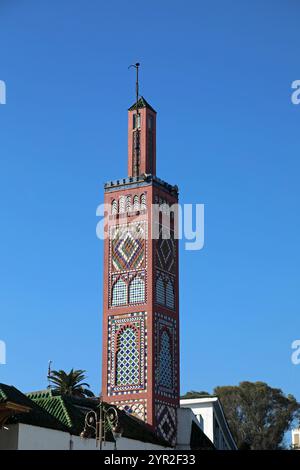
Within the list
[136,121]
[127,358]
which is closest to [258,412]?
[127,358]

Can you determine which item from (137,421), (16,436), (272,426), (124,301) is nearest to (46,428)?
(16,436)

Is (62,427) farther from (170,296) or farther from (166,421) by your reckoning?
(170,296)

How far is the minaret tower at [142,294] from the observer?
152ft

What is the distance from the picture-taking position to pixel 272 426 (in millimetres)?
74125

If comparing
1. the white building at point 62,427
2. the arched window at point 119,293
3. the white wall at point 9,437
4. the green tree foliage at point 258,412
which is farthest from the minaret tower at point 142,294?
the green tree foliage at point 258,412

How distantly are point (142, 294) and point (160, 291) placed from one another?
3.51ft

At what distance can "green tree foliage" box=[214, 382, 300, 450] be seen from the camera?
2869 inches

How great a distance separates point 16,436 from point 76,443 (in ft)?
12.7

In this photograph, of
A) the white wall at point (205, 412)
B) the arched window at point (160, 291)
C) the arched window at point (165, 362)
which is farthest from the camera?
the white wall at point (205, 412)

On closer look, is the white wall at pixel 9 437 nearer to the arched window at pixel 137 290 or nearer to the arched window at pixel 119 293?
the arched window at pixel 137 290

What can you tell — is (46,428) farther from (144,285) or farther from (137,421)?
(144,285)

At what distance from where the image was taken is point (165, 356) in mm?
47562

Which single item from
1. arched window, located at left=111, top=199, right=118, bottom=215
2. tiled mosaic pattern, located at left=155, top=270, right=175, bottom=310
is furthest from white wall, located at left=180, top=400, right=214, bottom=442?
arched window, located at left=111, top=199, right=118, bottom=215
